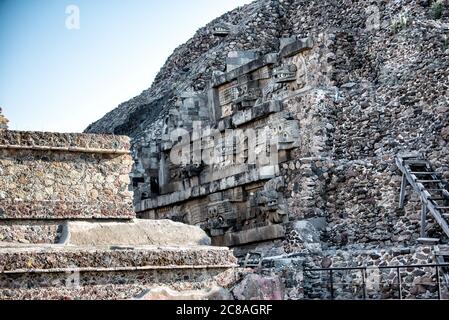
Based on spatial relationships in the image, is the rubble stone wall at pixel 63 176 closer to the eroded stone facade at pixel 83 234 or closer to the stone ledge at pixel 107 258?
the eroded stone facade at pixel 83 234

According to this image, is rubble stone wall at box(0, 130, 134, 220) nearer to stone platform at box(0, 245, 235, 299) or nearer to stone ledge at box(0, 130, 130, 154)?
stone ledge at box(0, 130, 130, 154)

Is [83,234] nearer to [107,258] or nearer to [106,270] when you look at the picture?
[107,258]

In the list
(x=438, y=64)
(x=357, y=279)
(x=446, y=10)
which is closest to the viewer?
(x=357, y=279)

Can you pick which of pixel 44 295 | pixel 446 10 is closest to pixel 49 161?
pixel 44 295

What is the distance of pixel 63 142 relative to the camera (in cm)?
1069

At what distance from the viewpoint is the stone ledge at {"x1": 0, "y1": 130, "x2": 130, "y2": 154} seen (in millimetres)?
10422

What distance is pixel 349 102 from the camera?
19.1 meters

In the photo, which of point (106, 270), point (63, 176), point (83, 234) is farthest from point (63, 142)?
point (106, 270)

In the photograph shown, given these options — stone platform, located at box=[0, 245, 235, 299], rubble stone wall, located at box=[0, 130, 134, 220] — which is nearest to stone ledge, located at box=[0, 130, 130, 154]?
rubble stone wall, located at box=[0, 130, 134, 220]

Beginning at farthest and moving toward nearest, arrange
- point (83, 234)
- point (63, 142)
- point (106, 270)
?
1. point (63, 142)
2. point (83, 234)
3. point (106, 270)

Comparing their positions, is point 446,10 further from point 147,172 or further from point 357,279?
point 147,172
